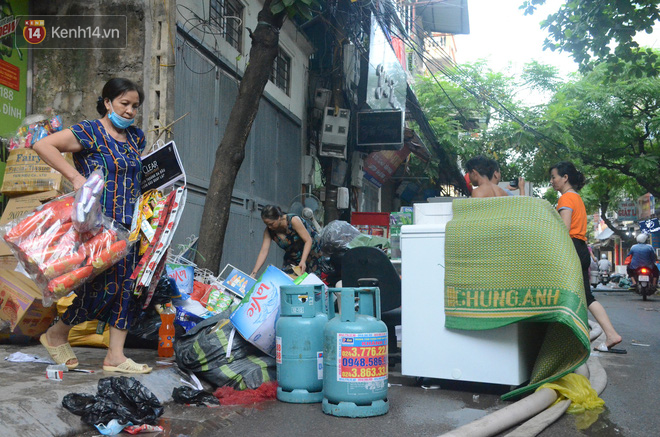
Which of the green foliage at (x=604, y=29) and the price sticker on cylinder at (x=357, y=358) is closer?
the price sticker on cylinder at (x=357, y=358)

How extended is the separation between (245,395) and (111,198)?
1418mm

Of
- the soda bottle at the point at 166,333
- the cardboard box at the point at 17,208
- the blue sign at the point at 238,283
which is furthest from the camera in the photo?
the blue sign at the point at 238,283

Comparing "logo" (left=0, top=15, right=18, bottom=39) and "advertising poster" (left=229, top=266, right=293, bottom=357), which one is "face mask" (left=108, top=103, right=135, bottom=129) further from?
"logo" (left=0, top=15, right=18, bottom=39)

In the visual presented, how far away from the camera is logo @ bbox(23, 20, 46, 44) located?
6395 millimetres

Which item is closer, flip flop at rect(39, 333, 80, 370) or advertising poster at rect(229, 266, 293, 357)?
flip flop at rect(39, 333, 80, 370)

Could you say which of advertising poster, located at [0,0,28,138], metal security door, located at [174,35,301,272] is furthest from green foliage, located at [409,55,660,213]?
advertising poster, located at [0,0,28,138]

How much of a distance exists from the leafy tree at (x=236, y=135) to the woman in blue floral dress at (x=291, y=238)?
502 mm

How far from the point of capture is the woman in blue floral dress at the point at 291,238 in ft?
20.4

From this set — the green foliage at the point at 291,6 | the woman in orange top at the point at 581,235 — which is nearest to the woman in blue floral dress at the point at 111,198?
the green foliage at the point at 291,6

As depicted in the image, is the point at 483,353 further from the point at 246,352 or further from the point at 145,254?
the point at 145,254

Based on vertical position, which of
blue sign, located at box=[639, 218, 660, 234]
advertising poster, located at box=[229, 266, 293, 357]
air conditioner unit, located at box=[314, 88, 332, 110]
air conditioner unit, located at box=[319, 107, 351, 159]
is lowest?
advertising poster, located at box=[229, 266, 293, 357]

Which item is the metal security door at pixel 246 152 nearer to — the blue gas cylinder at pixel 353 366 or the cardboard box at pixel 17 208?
the cardboard box at pixel 17 208

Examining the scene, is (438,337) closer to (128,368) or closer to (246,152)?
(128,368)

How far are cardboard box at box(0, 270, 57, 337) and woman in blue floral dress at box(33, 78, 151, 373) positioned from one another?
1124 millimetres
